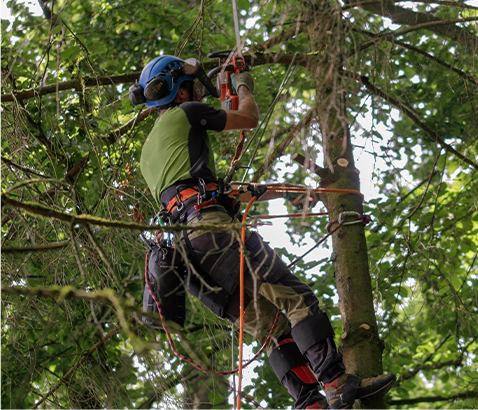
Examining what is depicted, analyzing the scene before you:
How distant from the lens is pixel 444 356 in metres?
5.77

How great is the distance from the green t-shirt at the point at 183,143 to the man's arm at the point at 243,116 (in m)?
0.05

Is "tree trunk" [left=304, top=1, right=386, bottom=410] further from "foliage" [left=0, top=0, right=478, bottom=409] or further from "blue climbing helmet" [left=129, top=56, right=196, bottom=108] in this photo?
"blue climbing helmet" [left=129, top=56, right=196, bottom=108]

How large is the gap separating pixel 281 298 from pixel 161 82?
4.51 ft

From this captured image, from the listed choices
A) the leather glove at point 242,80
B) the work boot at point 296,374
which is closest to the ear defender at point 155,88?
the leather glove at point 242,80

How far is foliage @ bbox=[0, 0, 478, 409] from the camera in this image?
2.55 m

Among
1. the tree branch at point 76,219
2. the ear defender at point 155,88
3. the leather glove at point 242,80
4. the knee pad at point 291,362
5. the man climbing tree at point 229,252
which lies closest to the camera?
the tree branch at point 76,219

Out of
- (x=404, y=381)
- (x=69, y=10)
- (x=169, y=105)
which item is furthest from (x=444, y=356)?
(x=69, y=10)

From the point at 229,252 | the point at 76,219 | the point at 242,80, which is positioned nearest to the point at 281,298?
the point at 229,252

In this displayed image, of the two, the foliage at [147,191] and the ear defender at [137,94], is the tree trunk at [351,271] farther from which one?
the ear defender at [137,94]

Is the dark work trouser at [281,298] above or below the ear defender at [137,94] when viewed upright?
below

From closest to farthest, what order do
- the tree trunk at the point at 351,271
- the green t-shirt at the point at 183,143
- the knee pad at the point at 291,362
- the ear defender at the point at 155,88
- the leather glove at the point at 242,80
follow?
1. the tree trunk at the point at 351,271
2. the knee pad at the point at 291,362
3. the green t-shirt at the point at 183,143
4. the ear defender at the point at 155,88
5. the leather glove at the point at 242,80

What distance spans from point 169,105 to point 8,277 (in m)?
1.31

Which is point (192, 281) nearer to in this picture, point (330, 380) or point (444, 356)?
point (330, 380)

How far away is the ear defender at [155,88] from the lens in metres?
2.86
